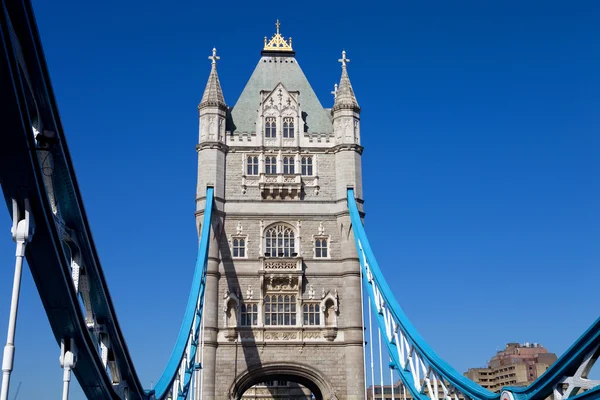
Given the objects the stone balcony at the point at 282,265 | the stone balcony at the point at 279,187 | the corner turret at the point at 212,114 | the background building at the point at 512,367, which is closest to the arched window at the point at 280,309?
the stone balcony at the point at 282,265

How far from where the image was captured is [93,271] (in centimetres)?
1268

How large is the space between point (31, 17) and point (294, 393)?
1037 inches

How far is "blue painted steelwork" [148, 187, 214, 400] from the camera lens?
19375 mm

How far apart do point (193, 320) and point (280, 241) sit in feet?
23.7

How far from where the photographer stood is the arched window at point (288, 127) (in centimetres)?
3294

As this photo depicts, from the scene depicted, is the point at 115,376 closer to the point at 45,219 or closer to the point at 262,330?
the point at 45,219

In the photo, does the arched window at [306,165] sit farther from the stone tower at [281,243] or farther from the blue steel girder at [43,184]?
the blue steel girder at [43,184]

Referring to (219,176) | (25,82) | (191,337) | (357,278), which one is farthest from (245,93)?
(25,82)

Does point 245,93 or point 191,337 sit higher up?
point 245,93

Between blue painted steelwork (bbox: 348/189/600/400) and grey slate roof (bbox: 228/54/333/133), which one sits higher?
grey slate roof (bbox: 228/54/333/133)

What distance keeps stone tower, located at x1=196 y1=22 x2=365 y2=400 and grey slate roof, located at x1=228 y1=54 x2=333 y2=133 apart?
7cm

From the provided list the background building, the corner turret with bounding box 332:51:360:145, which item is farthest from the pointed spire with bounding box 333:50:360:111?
the background building

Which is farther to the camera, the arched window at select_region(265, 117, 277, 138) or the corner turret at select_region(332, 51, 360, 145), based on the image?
the arched window at select_region(265, 117, 277, 138)

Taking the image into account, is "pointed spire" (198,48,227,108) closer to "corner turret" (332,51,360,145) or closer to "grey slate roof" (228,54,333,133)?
"grey slate roof" (228,54,333,133)
